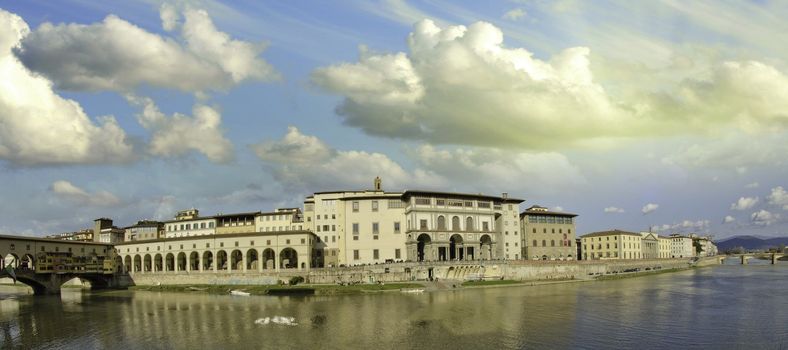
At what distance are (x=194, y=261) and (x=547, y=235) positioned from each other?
81.2 metres

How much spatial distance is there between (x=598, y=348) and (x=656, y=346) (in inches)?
184

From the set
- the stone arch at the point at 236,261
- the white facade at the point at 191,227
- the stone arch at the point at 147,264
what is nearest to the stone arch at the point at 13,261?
the stone arch at the point at 147,264

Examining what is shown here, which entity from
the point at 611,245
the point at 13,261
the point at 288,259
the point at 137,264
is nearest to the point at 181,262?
the point at 137,264

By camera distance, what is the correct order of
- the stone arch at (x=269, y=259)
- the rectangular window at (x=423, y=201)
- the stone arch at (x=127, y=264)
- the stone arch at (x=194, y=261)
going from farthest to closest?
the stone arch at (x=127, y=264), the stone arch at (x=194, y=261), the stone arch at (x=269, y=259), the rectangular window at (x=423, y=201)

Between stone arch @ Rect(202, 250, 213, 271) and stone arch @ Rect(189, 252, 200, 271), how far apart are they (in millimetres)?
1428

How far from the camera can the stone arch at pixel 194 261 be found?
129625mm

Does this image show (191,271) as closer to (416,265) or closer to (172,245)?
(172,245)

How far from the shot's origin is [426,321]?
6138 centimetres

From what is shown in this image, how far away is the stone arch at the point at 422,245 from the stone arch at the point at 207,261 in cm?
4422

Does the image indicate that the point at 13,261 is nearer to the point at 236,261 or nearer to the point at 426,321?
the point at 236,261

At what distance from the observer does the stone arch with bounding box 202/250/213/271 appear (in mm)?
129750

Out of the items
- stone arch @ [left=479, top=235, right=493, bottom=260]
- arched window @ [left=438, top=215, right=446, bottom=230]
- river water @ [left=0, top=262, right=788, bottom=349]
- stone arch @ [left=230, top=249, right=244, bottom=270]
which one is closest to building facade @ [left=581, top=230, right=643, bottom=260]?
stone arch @ [left=479, top=235, right=493, bottom=260]

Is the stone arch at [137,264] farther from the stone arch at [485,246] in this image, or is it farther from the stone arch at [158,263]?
the stone arch at [485,246]

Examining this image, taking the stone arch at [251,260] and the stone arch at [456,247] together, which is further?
the stone arch at [251,260]
